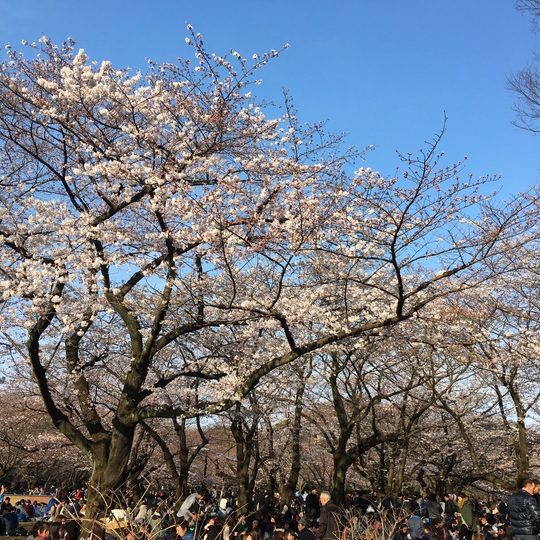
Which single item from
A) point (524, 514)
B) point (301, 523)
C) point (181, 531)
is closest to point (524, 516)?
point (524, 514)

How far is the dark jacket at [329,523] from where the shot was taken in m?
6.96

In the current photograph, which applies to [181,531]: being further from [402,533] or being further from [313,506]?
[313,506]

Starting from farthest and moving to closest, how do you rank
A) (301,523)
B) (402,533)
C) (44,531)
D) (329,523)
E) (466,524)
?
1. (466,524)
2. (402,533)
3. (44,531)
4. (301,523)
5. (329,523)

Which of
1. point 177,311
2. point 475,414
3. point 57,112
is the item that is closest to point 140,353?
point 177,311

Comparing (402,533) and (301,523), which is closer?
(301,523)

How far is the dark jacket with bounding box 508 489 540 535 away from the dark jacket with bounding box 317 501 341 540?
2.29 metres

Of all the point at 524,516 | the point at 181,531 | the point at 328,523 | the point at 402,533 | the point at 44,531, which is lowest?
the point at 44,531

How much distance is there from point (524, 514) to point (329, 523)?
102 inches

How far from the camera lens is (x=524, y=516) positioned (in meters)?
5.76

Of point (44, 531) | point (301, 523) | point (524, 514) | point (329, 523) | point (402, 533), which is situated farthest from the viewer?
point (402, 533)

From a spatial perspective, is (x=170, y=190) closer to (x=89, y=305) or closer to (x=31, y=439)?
(x=89, y=305)

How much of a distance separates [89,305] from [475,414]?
17.4 metres

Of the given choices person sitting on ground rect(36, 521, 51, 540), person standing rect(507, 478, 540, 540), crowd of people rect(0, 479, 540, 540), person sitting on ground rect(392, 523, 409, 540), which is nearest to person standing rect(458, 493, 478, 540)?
crowd of people rect(0, 479, 540, 540)

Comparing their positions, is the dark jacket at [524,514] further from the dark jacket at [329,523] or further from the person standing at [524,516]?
the dark jacket at [329,523]
